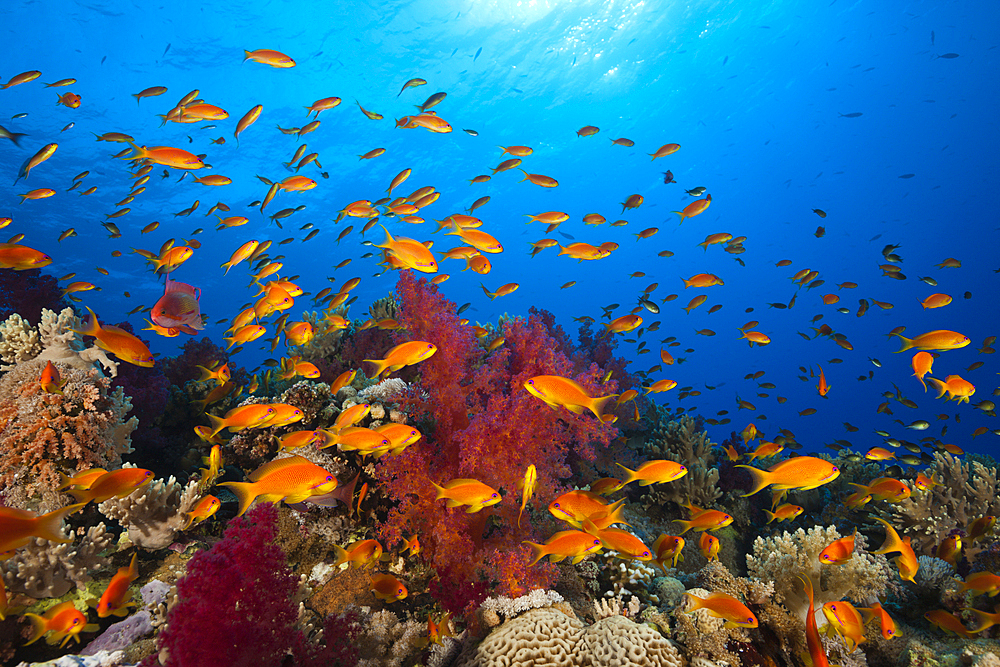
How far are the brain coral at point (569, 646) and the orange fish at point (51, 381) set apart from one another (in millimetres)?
4289

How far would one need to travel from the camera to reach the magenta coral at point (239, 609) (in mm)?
1795

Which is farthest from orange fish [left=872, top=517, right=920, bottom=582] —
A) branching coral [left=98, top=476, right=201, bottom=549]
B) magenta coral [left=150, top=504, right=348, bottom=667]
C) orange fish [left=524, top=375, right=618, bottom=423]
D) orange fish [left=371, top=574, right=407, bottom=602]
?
branching coral [left=98, top=476, right=201, bottom=549]

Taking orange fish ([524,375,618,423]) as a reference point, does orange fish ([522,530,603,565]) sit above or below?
below

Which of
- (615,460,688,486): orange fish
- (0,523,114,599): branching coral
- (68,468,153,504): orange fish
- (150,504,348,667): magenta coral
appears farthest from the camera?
(615,460,688,486): orange fish

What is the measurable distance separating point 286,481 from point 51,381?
289 cm

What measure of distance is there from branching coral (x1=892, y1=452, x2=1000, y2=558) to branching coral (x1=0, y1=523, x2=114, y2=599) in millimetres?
8748

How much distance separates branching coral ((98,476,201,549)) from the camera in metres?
3.08

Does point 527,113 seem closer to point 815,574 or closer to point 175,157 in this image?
point 175,157

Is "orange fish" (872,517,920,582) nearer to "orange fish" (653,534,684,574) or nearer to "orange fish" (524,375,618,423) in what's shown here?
"orange fish" (653,534,684,574)

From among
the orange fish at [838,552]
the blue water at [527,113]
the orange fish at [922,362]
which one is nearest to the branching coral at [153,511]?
the orange fish at [838,552]

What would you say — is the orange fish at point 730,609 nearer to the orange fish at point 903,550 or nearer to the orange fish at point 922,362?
the orange fish at point 903,550

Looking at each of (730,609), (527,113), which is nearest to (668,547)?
(730,609)

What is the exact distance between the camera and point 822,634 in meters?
3.12

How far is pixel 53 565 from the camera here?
2.73 metres
